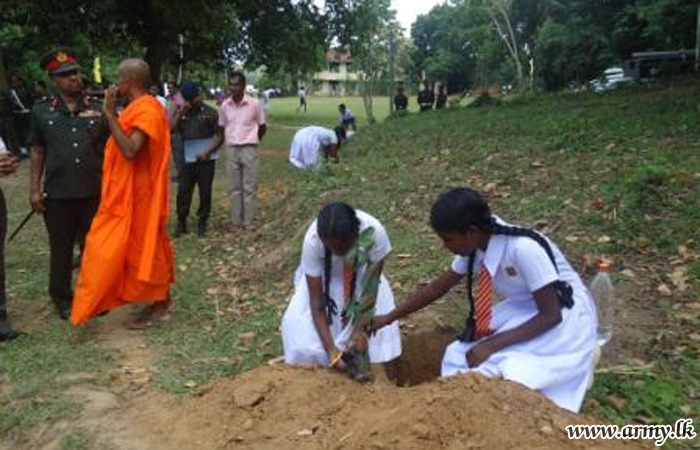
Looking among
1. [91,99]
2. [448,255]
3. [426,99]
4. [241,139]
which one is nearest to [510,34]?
[426,99]

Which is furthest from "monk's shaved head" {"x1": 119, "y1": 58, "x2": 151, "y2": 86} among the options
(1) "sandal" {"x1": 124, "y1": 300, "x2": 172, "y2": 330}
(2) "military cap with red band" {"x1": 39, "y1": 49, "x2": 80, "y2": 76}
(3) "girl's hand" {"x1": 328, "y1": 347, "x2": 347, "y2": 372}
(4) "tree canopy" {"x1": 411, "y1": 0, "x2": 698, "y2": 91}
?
(4) "tree canopy" {"x1": 411, "y1": 0, "x2": 698, "y2": 91}

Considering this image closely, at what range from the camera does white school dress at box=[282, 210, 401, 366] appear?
3.73m

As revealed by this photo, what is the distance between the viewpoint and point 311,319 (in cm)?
387

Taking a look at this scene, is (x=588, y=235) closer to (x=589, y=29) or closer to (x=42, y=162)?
(x=42, y=162)

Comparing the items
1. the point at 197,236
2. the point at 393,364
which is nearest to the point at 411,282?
the point at 393,364

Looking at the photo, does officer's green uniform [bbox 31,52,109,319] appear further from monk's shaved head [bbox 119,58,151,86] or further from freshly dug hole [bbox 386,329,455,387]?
freshly dug hole [bbox 386,329,455,387]

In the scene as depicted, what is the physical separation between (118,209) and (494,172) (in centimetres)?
428

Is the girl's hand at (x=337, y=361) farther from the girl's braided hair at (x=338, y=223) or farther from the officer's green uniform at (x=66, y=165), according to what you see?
the officer's green uniform at (x=66, y=165)

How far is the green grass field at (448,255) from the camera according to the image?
12.8ft

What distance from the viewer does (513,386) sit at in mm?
2932

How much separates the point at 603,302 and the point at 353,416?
2015mm

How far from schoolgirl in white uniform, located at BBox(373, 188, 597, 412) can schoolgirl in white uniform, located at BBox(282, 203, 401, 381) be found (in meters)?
0.56

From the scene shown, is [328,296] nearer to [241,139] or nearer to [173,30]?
[241,139]

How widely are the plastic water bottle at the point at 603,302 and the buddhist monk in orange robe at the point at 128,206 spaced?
283 centimetres
